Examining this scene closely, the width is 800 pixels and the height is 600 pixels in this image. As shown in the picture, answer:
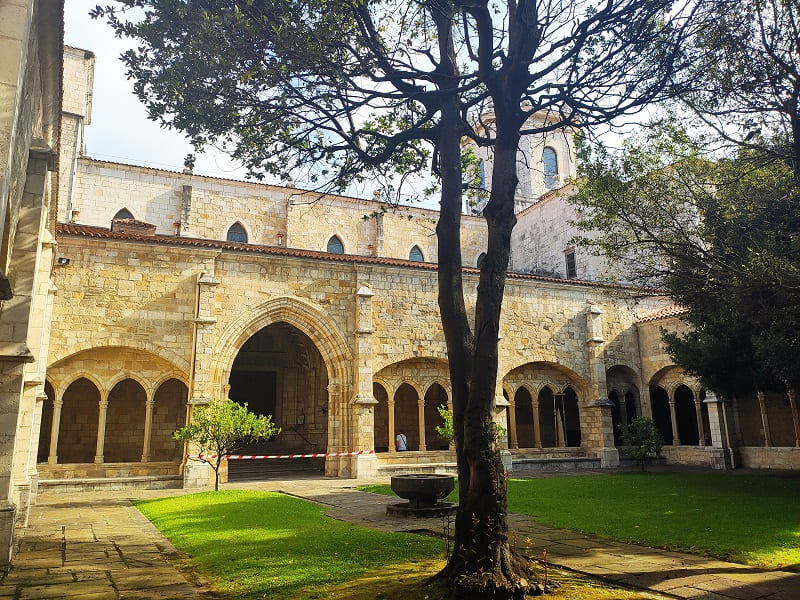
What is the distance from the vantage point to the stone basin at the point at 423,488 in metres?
9.26

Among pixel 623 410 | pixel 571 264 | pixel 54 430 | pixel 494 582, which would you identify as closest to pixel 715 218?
pixel 494 582

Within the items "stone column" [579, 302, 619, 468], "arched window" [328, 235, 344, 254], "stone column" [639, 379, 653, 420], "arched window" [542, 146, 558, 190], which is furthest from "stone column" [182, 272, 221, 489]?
"arched window" [542, 146, 558, 190]

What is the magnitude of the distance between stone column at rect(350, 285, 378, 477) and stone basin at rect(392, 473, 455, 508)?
6.61 meters

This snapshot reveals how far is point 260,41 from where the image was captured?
704 centimetres

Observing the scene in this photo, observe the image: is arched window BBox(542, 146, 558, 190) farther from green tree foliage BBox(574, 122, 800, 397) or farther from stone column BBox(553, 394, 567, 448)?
green tree foliage BBox(574, 122, 800, 397)

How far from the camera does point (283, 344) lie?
69.4ft

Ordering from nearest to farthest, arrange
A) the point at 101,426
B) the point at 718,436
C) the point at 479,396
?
1. the point at 479,396
2. the point at 101,426
3. the point at 718,436

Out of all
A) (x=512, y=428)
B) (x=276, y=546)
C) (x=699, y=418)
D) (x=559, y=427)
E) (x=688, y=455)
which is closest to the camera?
(x=276, y=546)

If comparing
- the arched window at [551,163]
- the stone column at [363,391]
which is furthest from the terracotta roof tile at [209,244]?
the arched window at [551,163]

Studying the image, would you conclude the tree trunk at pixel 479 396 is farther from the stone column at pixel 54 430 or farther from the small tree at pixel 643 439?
the small tree at pixel 643 439

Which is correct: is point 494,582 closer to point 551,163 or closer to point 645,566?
point 645,566

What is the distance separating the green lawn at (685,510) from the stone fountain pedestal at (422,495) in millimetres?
1249

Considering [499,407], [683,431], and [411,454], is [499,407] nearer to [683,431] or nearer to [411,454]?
[411,454]

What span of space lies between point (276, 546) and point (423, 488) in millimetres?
3159
